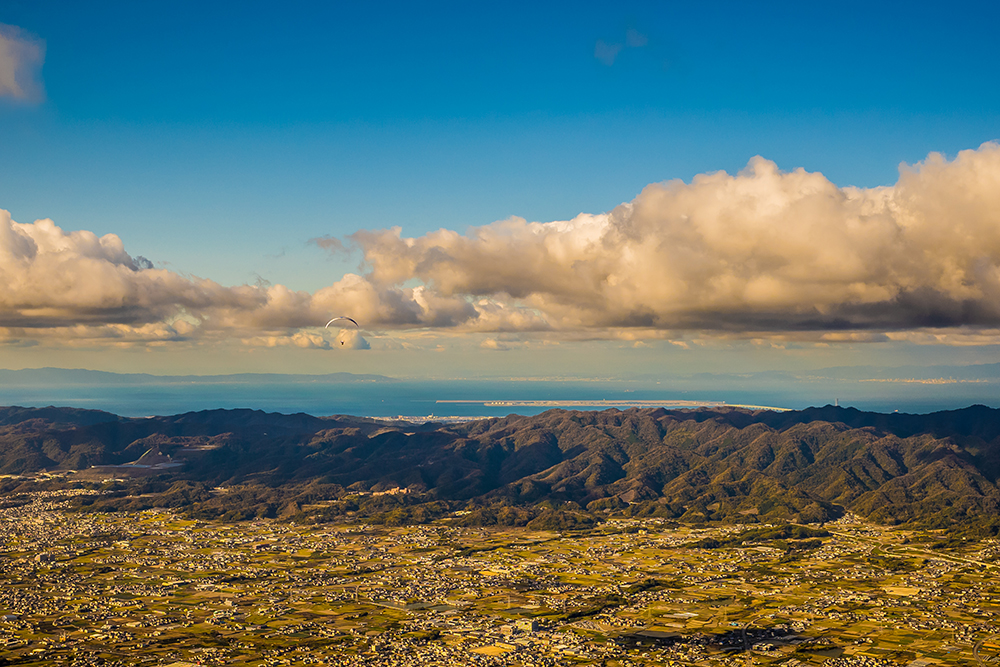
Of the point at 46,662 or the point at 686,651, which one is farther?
the point at 686,651

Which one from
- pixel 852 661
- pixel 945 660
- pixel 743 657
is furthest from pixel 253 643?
pixel 945 660

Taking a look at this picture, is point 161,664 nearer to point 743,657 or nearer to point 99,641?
point 99,641

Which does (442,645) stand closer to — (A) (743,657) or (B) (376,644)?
(B) (376,644)

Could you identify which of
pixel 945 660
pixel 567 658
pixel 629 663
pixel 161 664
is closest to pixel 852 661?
pixel 945 660

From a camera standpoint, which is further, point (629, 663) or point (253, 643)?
point (253, 643)

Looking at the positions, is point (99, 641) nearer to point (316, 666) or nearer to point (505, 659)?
point (316, 666)

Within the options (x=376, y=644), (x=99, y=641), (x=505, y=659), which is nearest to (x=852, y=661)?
(x=505, y=659)

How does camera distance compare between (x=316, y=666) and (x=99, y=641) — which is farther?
(x=99, y=641)
